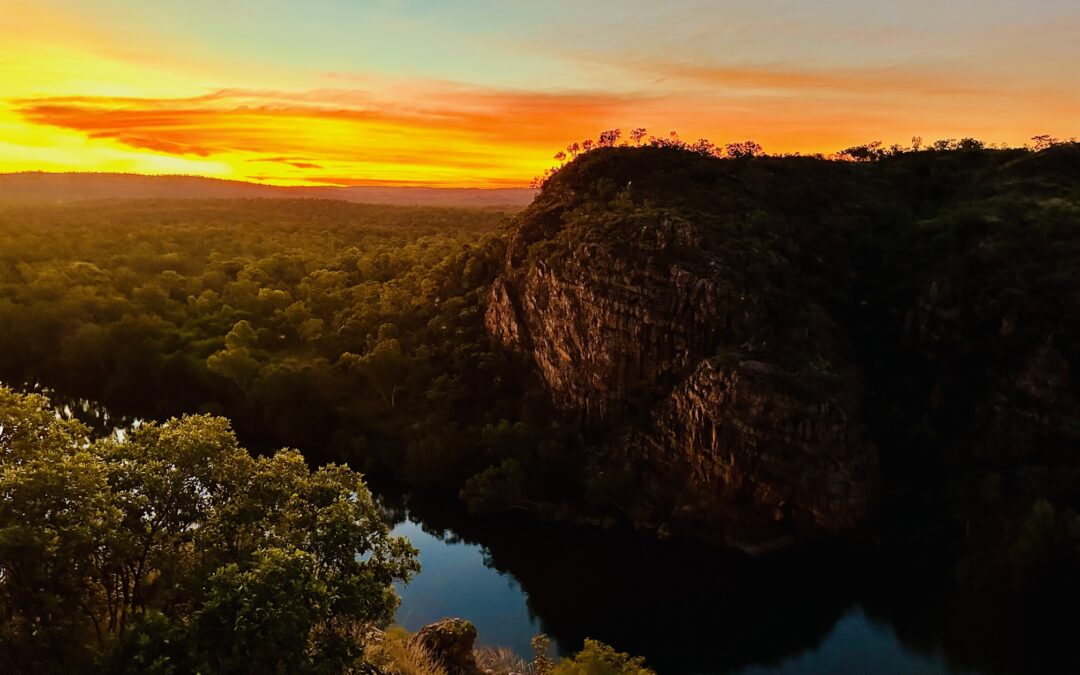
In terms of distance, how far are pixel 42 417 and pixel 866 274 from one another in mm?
67376

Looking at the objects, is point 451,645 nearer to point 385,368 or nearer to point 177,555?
point 177,555

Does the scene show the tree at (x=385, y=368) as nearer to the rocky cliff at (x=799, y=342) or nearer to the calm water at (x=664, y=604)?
the rocky cliff at (x=799, y=342)

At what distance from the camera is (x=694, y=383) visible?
55.1m

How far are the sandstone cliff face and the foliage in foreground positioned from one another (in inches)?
1378

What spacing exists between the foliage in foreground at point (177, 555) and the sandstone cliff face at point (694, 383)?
115ft

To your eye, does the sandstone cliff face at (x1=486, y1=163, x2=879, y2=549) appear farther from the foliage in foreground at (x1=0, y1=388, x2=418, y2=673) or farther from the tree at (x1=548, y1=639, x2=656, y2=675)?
the foliage in foreground at (x1=0, y1=388, x2=418, y2=673)

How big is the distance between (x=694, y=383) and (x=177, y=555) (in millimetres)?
41113

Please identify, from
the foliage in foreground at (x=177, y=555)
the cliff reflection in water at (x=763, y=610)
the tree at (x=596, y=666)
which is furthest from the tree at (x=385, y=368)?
the tree at (x=596, y=666)

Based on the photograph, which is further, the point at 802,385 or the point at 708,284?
the point at 708,284

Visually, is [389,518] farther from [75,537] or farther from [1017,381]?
[1017,381]

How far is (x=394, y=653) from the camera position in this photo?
2891 cm

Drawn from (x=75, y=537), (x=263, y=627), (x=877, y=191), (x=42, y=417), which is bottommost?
(x=263, y=627)

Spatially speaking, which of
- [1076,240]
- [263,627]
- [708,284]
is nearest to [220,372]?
[708,284]

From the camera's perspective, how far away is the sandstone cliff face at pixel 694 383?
51.2 metres
